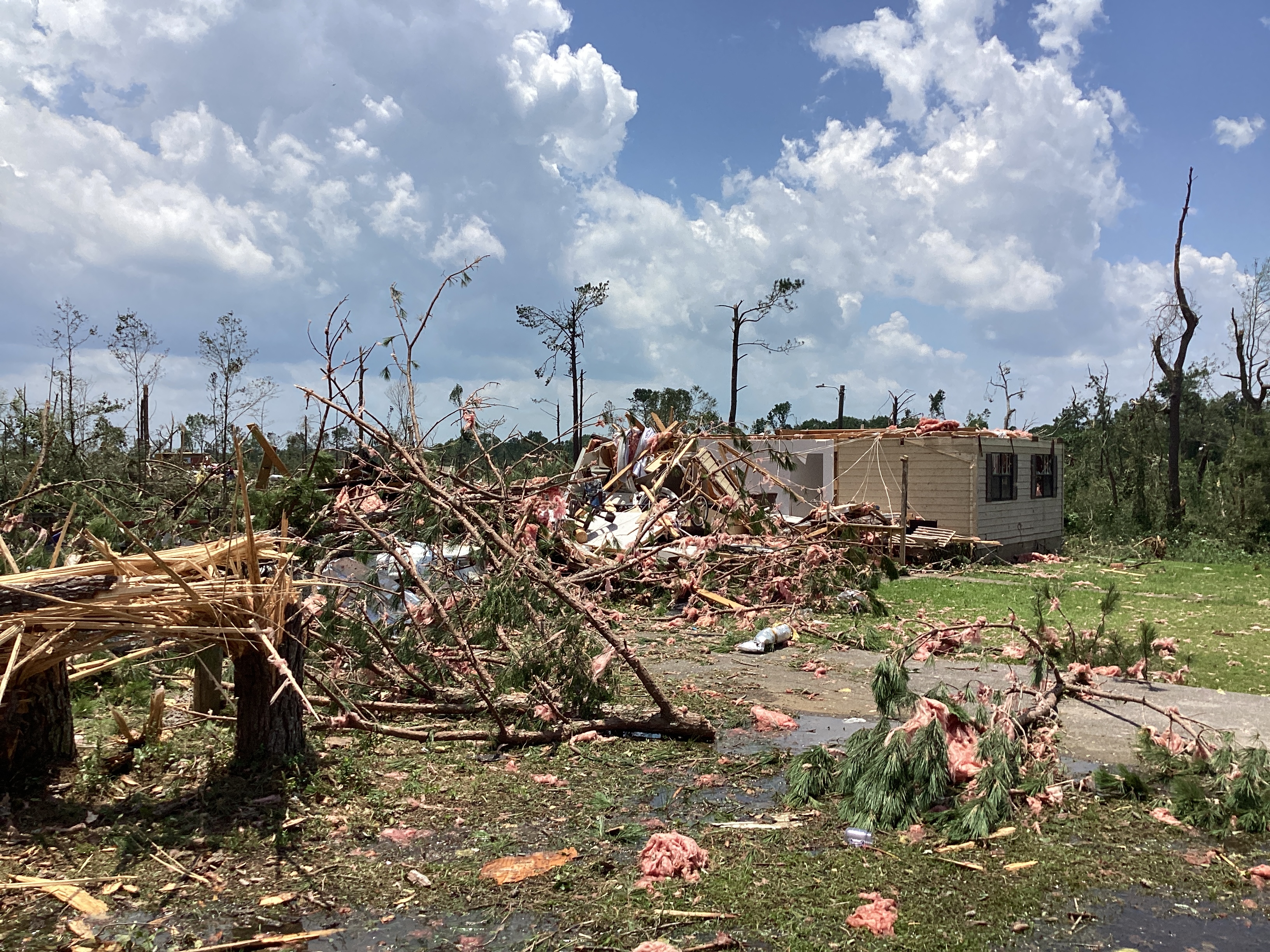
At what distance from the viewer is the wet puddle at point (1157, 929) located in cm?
322

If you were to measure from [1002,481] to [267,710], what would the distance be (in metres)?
18.2

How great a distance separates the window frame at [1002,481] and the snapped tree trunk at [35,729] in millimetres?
17470

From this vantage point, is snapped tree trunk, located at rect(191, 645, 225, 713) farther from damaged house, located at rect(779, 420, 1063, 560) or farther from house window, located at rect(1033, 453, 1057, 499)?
house window, located at rect(1033, 453, 1057, 499)

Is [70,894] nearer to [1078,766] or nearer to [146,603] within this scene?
[146,603]

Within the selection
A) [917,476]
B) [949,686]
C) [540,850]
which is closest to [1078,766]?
[949,686]

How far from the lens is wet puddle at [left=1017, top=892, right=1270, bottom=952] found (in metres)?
3.22

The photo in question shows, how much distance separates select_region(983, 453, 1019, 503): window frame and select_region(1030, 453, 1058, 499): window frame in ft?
3.23

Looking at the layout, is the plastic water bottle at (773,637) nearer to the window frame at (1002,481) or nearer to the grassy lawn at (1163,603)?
the grassy lawn at (1163,603)

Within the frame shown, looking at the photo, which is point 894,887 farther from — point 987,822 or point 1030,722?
point 1030,722

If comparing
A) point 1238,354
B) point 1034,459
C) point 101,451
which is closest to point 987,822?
point 101,451

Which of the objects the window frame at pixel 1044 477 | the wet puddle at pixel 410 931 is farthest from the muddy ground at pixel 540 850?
the window frame at pixel 1044 477

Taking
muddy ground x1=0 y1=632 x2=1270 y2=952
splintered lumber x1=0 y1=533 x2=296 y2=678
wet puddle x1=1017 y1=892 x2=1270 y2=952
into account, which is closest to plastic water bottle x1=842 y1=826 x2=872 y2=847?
muddy ground x1=0 y1=632 x2=1270 y2=952

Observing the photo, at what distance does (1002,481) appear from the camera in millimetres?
19609

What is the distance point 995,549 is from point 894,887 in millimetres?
16347
